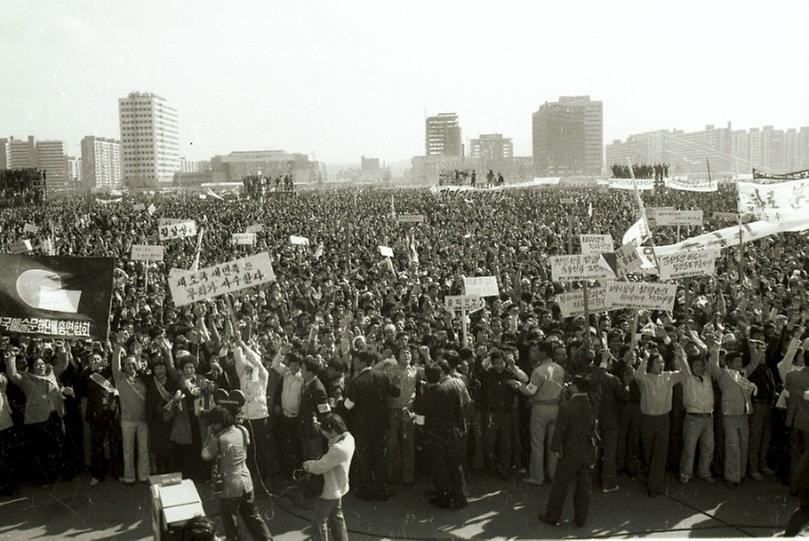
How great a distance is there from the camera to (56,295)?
8.15 meters

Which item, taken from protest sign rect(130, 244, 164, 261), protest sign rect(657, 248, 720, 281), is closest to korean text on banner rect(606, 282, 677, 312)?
protest sign rect(657, 248, 720, 281)

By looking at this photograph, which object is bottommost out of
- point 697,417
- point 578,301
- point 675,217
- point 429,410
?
point 697,417

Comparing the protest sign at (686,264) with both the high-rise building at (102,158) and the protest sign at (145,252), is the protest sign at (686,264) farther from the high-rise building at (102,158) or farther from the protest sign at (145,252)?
the high-rise building at (102,158)

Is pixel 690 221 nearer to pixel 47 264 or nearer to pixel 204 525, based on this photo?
pixel 47 264

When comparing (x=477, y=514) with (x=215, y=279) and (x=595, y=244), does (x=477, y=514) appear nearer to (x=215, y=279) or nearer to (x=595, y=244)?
(x=215, y=279)

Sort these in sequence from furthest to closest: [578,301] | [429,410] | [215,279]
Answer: [578,301] → [215,279] → [429,410]

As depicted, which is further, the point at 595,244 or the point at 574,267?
the point at 595,244

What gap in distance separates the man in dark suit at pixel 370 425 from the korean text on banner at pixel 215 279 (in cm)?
227

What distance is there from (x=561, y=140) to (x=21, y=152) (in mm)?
105312

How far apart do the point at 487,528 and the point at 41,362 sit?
16.0 ft

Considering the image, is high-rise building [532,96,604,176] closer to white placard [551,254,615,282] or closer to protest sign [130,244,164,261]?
protest sign [130,244,164,261]

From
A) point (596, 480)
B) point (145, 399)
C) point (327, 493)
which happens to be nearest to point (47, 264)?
point (145, 399)

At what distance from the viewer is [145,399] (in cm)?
815

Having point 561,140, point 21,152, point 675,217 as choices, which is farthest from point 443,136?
point 675,217
